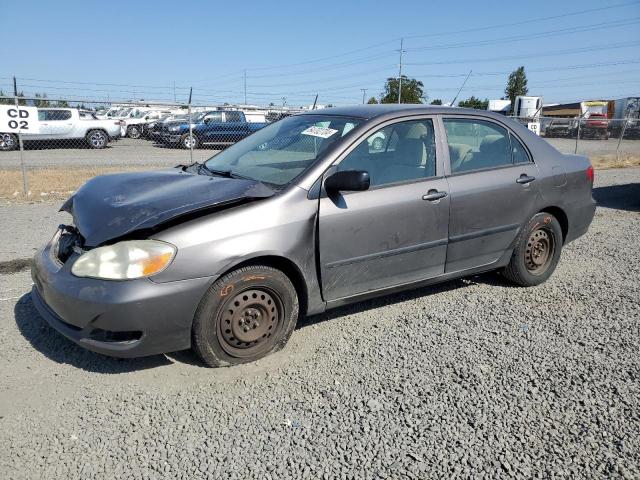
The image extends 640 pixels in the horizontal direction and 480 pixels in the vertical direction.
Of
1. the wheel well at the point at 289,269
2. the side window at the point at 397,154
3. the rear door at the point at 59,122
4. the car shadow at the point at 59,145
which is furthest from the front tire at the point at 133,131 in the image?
the wheel well at the point at 289,269

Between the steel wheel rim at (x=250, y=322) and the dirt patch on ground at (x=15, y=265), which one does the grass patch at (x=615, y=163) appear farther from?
the dirt patch on ground at (x=15, y=265)

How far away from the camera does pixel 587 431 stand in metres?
2.56

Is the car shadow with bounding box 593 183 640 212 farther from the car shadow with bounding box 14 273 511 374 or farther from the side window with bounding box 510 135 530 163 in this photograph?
the car shadow with bounding box 14 273 511 374

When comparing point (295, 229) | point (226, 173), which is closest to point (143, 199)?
point (226, 173)

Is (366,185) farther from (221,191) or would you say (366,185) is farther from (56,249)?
(56,249)

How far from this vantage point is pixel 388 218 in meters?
3.52

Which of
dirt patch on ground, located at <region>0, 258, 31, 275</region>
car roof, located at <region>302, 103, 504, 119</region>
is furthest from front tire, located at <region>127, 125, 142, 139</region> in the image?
car roof, located at <region>302, 103, 504, 119</region>

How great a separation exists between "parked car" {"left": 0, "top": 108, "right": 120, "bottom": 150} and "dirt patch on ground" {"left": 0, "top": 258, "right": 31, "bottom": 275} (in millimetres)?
15474

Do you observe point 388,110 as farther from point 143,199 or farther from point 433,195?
point 143,199

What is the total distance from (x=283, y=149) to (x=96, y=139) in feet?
59.9

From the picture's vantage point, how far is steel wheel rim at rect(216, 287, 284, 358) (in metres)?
3.04

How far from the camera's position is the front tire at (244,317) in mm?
2957

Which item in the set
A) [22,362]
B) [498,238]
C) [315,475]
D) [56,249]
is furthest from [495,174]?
[22,362]

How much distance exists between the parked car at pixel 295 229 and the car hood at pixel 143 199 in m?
0.01
